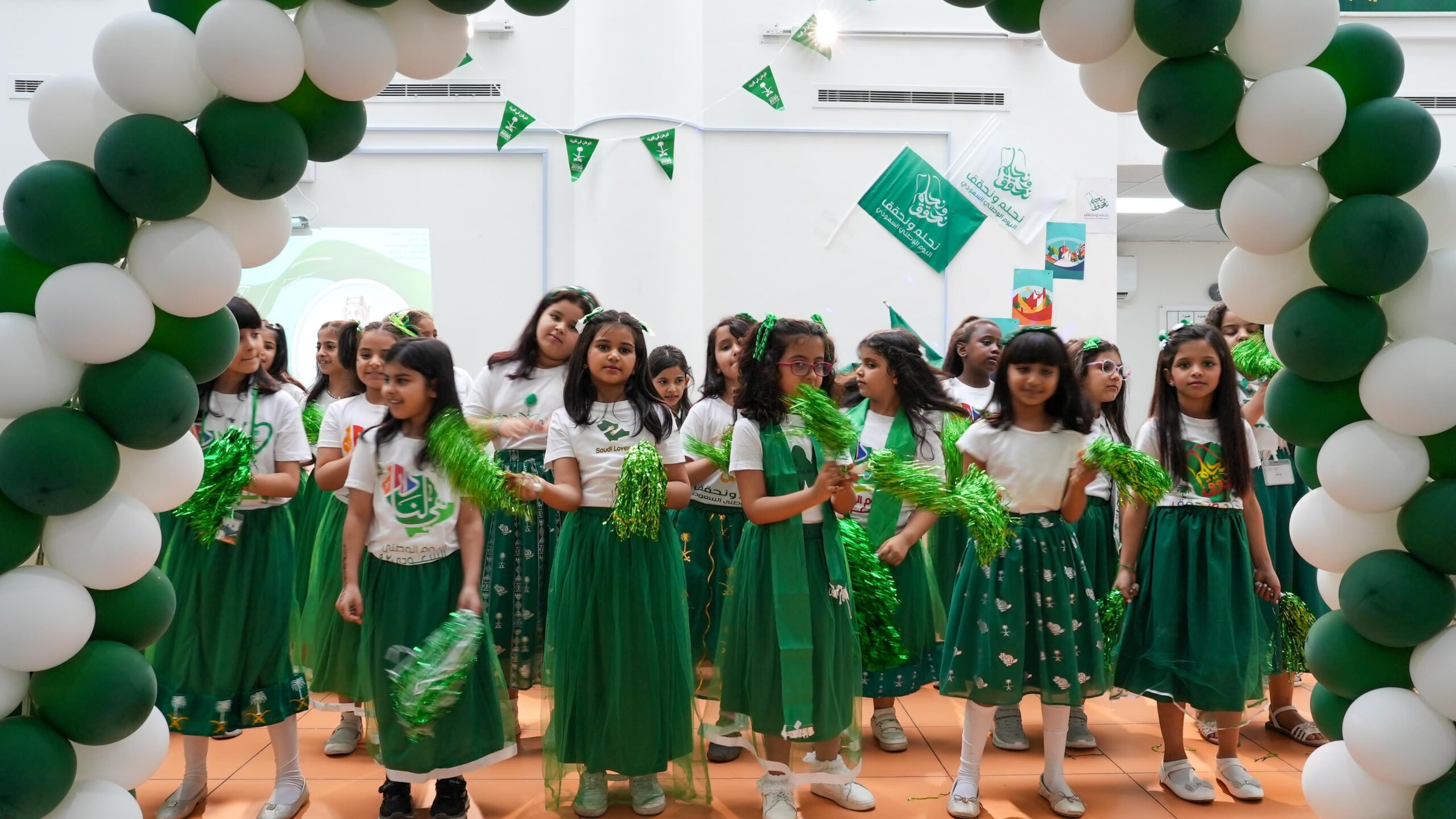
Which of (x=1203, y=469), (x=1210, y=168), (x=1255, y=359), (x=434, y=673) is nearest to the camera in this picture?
(x=1210, y=168)

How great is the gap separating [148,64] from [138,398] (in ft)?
1.85

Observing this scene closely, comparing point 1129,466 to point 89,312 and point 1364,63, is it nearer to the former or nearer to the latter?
point 1364,63

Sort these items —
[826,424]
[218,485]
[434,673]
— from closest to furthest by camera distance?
[434,673] → [826,424] → [218,485]

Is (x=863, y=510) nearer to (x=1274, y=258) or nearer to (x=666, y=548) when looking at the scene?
(x=666, y=548)

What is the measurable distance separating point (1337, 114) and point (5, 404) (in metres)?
2.33

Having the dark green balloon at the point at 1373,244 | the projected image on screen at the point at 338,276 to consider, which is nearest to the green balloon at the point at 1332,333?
the dark green balloon at the point at 1373,244

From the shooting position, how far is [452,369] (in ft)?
8.98

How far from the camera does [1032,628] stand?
285 cm

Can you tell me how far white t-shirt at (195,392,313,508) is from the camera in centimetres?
287

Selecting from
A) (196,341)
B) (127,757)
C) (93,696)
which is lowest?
(127,757)

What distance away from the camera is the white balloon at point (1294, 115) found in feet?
5.65

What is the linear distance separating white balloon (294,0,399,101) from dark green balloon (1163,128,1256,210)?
59.1 inches

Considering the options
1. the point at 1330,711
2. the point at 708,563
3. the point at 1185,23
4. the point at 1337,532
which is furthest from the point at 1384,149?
the point at 708,563

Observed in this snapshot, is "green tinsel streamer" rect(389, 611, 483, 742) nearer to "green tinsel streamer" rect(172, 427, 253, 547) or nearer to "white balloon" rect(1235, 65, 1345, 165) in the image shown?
"green tinsel streamer" rect(172, 427, 253, 547)
